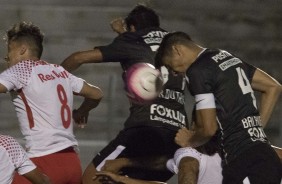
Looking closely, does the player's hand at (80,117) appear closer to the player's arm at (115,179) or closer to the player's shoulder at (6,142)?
the player's arm at (115,179)

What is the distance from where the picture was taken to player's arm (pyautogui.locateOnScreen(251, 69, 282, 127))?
19.8ft

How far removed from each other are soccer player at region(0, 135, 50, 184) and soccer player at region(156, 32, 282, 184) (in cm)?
93

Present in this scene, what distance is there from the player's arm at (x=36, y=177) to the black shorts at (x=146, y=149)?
1.23 m

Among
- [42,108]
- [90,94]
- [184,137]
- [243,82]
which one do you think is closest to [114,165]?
[90,94]

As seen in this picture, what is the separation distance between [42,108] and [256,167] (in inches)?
49.9

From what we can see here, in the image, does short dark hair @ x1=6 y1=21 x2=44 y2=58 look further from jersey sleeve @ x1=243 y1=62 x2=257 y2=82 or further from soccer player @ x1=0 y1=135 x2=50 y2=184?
jersey sleeve @ x1=243 y1=62 x2=257 y2=82

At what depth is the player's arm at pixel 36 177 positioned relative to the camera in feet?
17.7

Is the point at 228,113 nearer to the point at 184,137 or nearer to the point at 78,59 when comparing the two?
the point at 184,137

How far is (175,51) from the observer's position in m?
5.72

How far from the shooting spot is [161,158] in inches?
264

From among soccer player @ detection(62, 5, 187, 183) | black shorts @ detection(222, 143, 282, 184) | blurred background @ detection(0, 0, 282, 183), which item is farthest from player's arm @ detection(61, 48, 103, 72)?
blurred background @ detection(0, 0, 282, 183)

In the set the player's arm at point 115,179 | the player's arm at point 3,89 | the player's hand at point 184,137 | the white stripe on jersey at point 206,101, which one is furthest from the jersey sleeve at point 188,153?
the player's arm at point 3,89

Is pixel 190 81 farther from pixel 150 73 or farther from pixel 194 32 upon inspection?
pixel 194 32

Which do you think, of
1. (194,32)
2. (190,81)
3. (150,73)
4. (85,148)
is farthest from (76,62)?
(194,32)
